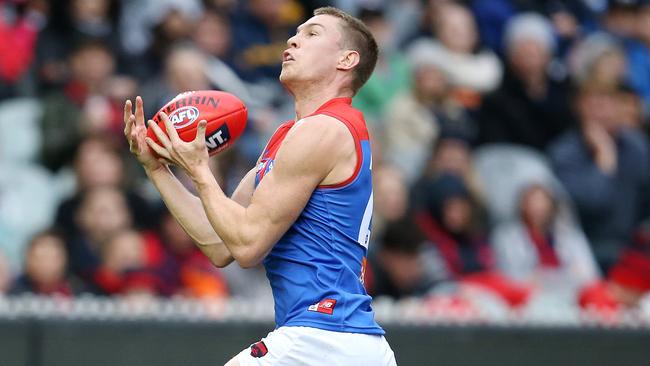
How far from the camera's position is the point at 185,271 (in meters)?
8.93

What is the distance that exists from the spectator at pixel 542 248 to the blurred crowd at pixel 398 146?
0.01 m

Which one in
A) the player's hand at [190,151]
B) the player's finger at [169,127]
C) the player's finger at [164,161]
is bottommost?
the player's finger at [164,161]

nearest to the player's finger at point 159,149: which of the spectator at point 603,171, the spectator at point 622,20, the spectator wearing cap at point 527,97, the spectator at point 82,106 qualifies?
the spectator at point 82,106

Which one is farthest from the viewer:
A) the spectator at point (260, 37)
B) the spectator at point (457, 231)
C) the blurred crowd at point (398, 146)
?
the spectator at point (260, 37)

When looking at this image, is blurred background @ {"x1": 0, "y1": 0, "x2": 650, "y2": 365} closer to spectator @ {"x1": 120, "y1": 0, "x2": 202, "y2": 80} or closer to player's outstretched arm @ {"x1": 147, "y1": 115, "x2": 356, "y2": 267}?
spectator @ {"x1": 120, "y1": 0, "x2": 202, "y2": 80}

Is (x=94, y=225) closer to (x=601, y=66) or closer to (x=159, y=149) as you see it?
(x=159, y=149)

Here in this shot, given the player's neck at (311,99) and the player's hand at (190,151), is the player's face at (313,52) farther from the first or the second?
→ the player's hand at (190,151)

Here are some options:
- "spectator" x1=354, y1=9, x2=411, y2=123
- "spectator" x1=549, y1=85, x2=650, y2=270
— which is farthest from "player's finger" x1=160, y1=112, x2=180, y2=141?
"spectator" x1=549, y1=85, x2=650, y2=270

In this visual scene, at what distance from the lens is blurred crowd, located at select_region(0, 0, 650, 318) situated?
29.5 ft

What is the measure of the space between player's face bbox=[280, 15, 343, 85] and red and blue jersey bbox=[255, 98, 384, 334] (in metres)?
0.21

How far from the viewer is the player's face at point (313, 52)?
5.40m

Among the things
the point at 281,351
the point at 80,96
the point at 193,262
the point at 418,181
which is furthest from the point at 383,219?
the point at 281,351

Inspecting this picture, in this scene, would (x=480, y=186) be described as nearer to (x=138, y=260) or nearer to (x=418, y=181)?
(x=418, y=181)

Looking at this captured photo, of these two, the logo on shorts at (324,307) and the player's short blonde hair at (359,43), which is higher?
the player's short blonde hair at (359,43)
